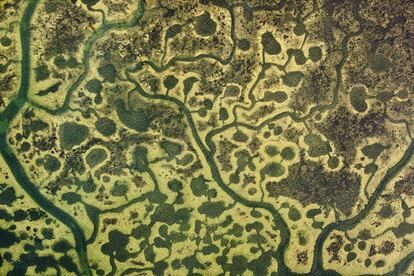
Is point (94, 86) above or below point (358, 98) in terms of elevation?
above

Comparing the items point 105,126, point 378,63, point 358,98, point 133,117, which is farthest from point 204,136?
point 378,63

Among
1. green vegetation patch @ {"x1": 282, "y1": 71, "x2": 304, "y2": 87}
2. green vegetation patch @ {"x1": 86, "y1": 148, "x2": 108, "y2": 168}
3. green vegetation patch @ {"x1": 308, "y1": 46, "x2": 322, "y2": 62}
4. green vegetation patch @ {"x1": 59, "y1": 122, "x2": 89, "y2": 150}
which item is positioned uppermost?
green vegetation patch @ {"x1": 308, "y1": 46, "x2": 322, "y2": 62}

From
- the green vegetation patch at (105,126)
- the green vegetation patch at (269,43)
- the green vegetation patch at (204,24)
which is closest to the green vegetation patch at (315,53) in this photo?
the green vegetation patch at (269,43)

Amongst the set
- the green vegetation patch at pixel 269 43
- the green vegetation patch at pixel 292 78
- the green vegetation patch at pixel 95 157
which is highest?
the green vegetation patch at pixel 269 43

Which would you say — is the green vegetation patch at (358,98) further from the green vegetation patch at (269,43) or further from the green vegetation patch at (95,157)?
the green vegetation patch at (95,157)

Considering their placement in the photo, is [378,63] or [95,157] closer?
[95,157]

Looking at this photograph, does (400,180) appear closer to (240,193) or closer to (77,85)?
(240,193)

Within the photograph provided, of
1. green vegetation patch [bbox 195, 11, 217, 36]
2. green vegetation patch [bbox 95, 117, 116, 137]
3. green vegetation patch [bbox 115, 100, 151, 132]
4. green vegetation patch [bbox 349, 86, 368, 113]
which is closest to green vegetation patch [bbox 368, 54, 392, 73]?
green vegetation patch [bbox 349, 86, 368, 113]

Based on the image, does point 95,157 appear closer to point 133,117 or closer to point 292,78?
point 133,117

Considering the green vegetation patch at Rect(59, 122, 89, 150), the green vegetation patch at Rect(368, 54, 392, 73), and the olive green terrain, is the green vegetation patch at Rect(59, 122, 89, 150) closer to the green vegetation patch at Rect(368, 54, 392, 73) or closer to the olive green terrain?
the olive green terrain
